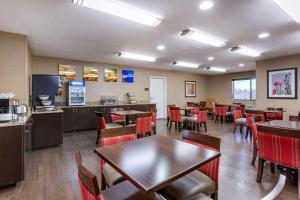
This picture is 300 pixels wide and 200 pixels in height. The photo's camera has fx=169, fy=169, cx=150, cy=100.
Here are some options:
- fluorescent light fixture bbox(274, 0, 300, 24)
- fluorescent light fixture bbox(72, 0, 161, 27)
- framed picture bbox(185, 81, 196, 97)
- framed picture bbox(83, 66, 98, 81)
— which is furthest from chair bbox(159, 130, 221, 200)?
framed picture bbox(185, 81, 196, 97)

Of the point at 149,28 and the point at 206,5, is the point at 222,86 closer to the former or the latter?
the point at 149,28

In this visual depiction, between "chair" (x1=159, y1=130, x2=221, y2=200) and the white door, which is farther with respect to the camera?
the white door

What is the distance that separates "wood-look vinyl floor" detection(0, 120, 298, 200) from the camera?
216cm

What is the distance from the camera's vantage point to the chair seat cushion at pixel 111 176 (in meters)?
1.61

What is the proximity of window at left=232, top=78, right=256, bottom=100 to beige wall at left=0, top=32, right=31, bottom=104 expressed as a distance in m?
9.70

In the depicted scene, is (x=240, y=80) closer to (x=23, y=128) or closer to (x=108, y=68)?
(x=108, y=68)

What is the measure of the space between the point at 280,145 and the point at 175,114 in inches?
152

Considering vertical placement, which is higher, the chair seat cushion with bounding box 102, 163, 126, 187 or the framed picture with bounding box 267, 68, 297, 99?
the framed picture with bounding box 267, 68, 297, 99

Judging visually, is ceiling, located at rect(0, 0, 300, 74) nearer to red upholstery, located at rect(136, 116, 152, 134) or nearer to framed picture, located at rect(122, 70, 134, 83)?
red upholstery, located at rect(136, 116, 152, 134)

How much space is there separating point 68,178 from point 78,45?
3254 millimetres

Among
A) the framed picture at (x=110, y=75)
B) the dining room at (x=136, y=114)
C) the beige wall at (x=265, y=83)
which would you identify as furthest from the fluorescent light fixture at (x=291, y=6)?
the framed picture at (x=110, y=75)

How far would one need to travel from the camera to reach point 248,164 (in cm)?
308

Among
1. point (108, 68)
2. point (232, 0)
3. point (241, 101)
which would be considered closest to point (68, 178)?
point (232, 0)

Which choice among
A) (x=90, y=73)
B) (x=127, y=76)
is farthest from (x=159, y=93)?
(x=90, y=73)
